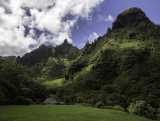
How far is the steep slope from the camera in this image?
2923 inches

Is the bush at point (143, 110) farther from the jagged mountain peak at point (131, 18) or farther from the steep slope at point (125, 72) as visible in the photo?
the jagged mountain peak at point (131, 18)

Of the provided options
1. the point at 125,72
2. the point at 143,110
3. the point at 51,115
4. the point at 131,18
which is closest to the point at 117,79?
the point at 125,72

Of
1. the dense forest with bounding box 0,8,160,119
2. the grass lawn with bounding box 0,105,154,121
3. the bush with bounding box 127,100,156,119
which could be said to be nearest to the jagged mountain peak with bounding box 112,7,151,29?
the dense forest with bounding box 0,8,160,119

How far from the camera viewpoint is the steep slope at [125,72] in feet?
244

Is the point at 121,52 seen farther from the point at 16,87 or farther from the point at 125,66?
the point at 16,87

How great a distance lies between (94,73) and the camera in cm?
11400

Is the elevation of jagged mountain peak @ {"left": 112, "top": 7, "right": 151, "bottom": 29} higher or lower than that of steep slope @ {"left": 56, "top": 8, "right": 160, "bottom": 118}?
higher

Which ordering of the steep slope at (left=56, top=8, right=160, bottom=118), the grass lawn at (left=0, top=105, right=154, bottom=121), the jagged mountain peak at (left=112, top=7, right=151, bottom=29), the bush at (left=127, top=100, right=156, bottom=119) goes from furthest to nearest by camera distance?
the jagged mountain peak at (left=112, top=7, right=151, bottom=29)
the steep slope at (left=56, top=8, right=160, bottom=118)
the bush at (left=127, top=100, right=156, bottom=119)
the grass lawn at (left=0, top=105, right=154, bottom=121)

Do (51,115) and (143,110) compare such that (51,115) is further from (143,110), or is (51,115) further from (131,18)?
(131,18)

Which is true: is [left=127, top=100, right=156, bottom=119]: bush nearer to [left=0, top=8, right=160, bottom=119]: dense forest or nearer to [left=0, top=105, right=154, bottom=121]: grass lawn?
[left=0, top=8, right=160, bottom=119]: dense forest

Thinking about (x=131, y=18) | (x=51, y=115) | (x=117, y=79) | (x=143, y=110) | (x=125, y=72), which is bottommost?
(x=143, y=110)

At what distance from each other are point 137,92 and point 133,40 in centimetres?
7031

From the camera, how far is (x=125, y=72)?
97.3 metres

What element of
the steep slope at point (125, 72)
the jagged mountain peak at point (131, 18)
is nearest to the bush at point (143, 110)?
the steep slope at point (125, 72)
